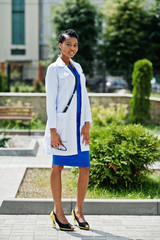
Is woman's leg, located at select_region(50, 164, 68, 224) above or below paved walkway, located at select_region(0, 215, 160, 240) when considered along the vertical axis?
above

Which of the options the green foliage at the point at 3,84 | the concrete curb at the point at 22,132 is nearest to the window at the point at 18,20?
the green foliage at the point at 3,84

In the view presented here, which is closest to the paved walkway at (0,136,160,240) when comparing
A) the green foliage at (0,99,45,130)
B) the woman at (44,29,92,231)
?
the woman at (44,29,92,231)

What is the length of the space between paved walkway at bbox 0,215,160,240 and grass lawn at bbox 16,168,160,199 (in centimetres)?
53

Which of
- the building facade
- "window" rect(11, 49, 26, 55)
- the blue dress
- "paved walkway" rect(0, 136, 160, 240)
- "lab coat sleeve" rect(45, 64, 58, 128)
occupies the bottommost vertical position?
"paved walkway" rect(0, 136, 160, 240)

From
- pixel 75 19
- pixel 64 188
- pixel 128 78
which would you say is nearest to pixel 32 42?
pixel 75 19

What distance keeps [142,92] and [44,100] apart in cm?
321

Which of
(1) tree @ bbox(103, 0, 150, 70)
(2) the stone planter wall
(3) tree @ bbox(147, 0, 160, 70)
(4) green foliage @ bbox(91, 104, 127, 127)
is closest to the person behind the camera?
(4) green foliage @ bbox(91, 104, 127, 127)

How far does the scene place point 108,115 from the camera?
37.7ft

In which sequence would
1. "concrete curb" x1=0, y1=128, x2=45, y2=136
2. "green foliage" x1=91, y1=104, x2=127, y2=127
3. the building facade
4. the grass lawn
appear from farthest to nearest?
1. the building facade
2. "green foliage" x1=91, y1=104, x2=127, y2=127
3. "concrete curb" x1=0, y1=128, x2=45, y2=136
4. the grass lawn

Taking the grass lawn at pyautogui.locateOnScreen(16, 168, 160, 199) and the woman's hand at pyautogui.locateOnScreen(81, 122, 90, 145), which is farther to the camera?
the grass lawn at pyautogui.locateOnScreen(16, 168, 160, 199)

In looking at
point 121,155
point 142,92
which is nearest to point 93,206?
point 121,155

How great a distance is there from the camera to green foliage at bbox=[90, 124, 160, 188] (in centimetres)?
512

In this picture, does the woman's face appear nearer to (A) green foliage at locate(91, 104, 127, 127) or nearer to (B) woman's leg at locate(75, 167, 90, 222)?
(B) woman's leg at locate(75, 167, 90, 222)

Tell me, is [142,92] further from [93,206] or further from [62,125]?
[62,125]
